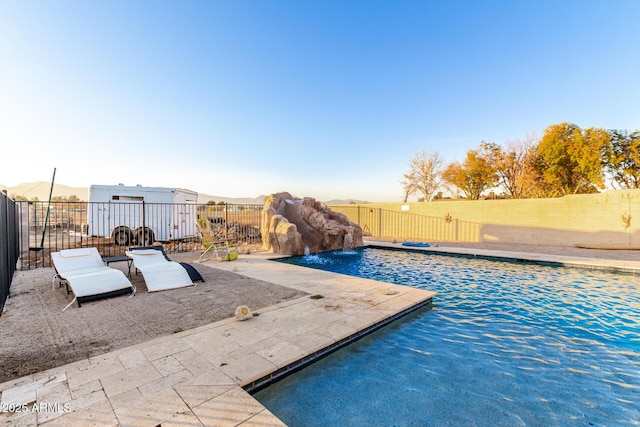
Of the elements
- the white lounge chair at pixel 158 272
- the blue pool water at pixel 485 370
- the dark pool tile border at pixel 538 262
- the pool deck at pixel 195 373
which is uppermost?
the white lounge chair at pixel 158 272

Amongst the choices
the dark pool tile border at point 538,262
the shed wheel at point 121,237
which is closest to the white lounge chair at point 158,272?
the shed wheel at point 121,237

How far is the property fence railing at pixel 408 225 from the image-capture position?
1514 cm

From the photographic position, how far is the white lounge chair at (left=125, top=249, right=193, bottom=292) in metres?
5.47

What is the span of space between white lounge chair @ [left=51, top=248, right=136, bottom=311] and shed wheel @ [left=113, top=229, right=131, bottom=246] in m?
6.01

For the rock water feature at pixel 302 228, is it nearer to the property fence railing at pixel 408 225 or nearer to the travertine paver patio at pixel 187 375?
the property fence railing at pixel 408 225

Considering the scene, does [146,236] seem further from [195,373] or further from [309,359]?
[309,359]

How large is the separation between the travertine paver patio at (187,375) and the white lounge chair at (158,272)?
2.37 metres

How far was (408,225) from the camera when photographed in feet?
55.6

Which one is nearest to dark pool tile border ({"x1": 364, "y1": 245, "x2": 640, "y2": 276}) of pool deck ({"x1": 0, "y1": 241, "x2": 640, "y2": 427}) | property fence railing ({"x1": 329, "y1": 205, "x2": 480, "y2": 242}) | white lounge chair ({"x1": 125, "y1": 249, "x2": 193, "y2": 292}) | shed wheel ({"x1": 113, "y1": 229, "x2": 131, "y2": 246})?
property fence railing ({"x1": 329, "y1": 205, "x2": 480, "y2": 242})

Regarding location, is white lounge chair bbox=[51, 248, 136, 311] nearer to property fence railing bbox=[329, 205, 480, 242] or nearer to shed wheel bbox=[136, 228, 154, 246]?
shed wheel bbox=[136, 228, 154, 246]

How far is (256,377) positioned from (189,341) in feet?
3.77

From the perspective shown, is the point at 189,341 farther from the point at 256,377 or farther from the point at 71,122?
the point at 71,122

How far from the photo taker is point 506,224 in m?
13.8

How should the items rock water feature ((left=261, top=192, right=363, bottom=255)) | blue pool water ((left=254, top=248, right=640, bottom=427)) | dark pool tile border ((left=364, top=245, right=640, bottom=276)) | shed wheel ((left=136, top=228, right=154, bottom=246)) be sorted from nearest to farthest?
blue pool water ((left=254, top=248, right=640, bottom=427)) < dark pool tile border ((left=364, top=245, right=640, bottom=276)) < rock water feature ((left=261, top=192, right=363, bottom=255)) < shed wheel ((left=136, top=228, right=154, bottom=246))
